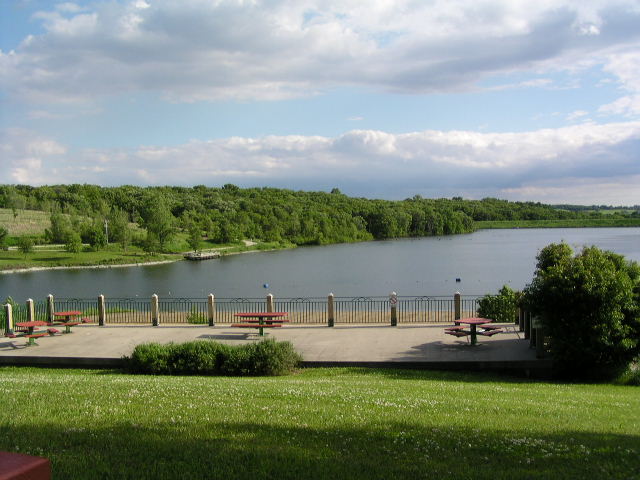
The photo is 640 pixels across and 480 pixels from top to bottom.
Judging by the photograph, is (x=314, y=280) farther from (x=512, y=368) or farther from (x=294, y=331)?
(x=512, y=368)

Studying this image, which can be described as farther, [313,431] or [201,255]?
[201,255]

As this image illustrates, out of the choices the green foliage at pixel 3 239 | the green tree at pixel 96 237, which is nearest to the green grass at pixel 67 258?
the green tree at pixel 96 237

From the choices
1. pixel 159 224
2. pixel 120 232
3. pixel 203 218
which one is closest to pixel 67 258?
pixel 120 232

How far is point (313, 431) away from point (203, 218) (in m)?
118

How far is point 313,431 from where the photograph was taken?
269 inches

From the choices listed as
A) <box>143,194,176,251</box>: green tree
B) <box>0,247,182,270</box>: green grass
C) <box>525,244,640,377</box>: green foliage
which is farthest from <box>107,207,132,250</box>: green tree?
<box>525,244,640,377</box>: green foliage

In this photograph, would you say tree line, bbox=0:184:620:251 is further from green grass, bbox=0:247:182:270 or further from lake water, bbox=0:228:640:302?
lake water, bbox=0:228:640:302

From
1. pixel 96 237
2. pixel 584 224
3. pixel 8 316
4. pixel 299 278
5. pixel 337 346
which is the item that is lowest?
pixel 299 278

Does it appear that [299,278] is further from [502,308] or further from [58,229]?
[58,229]

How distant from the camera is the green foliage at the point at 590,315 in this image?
1354 centimetres

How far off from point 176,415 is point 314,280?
1889 inches

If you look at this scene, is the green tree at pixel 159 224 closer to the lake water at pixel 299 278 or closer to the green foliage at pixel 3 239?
the lake water at pixel 299 278

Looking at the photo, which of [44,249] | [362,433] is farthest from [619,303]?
[44,249]

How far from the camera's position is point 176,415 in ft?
24.6
